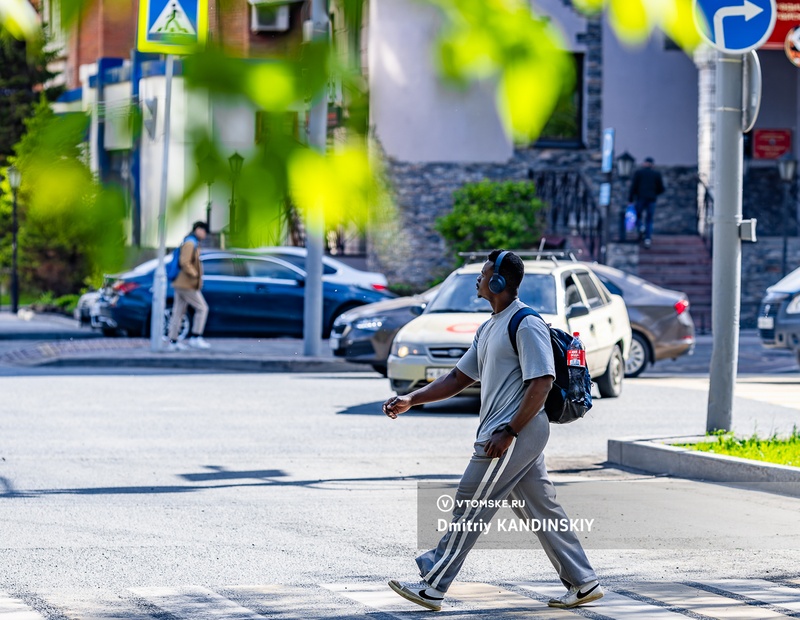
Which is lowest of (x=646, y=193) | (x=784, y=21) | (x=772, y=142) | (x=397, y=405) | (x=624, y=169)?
(x=397, y=405)

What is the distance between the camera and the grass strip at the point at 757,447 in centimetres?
1127

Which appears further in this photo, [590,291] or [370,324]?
[370,324]

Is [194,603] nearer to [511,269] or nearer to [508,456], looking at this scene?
[508,456]

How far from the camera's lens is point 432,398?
Result: 24.0 feet

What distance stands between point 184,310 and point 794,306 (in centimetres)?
881

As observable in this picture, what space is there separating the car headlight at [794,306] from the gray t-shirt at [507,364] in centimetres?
1466

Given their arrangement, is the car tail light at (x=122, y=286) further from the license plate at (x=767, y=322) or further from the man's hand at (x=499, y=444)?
the license plate at (x=767, y=322)

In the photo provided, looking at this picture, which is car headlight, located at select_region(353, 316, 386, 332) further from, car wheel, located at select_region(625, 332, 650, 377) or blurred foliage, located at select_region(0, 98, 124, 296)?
blurred foliage, located at select_region(0, 98, 124, 296)

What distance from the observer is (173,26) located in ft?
8.38

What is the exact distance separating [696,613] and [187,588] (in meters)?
2.33

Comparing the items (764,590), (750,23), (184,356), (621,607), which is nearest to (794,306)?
(184,356)

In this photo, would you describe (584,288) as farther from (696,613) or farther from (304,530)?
(696,613)

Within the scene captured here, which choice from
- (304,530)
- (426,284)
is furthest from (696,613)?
(426,284)

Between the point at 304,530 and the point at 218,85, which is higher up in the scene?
the point at 218,85
